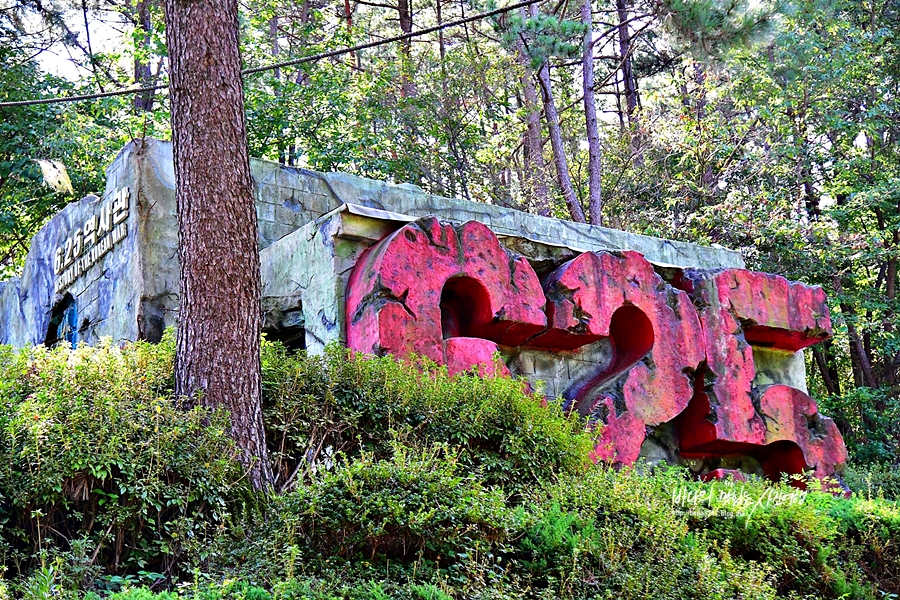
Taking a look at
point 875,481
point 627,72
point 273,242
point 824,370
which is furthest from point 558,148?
point 273,242

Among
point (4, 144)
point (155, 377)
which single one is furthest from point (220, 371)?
point (4, 144)

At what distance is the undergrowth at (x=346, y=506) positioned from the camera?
4.77 metres

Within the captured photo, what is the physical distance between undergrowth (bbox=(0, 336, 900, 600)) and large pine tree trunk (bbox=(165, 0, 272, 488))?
0.22 meters

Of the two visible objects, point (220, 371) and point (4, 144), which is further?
point (4, 144)

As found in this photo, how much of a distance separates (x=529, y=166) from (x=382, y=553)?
1313 cm

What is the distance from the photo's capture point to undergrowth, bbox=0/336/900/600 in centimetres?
477

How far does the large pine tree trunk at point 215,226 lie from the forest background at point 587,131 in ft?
25.5

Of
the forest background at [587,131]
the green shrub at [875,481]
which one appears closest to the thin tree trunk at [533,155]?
the forest background at [587,131]

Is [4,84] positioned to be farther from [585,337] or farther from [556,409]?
[556,409]

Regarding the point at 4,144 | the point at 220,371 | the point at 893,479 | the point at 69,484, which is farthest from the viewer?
the point at 4,144

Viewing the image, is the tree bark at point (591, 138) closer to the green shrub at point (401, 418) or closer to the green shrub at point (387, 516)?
the green shrub at point (401, 418)

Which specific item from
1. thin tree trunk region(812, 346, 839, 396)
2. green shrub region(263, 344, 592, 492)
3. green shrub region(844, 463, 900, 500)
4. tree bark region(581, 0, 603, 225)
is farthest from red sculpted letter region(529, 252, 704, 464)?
thin tree trunk region(812, 346, 839, 396)

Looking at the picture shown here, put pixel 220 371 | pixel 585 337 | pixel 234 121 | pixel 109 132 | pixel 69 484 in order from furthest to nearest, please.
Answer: pixel 109 132
pixel 585 337
pixel 234 121
pixel 220 371
pixel 69 484

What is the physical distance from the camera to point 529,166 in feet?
57.3
